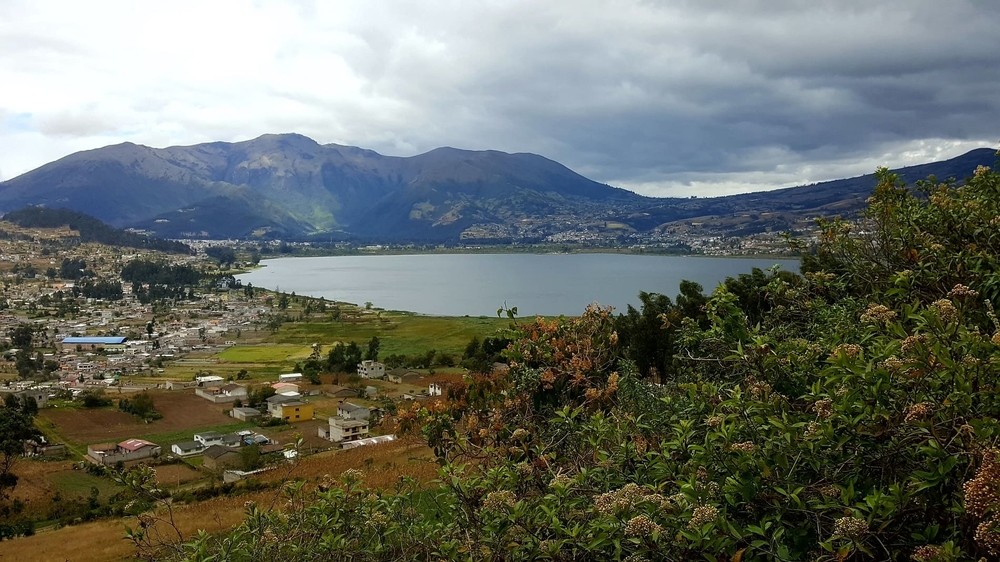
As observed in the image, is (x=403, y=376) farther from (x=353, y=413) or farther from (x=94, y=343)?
(x=94, y=343)

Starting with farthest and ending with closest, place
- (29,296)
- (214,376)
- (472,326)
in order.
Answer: (29,296) → (472,326) → (214,376)

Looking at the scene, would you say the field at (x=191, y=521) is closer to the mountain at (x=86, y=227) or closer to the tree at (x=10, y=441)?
the tree at (x=10, y=441)

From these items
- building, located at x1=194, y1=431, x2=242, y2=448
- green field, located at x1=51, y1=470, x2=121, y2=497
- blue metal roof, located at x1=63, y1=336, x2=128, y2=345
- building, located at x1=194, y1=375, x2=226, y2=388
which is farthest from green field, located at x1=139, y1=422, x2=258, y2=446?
blue metal roof, located at x1=63, y1=336, x2=128, y2=345

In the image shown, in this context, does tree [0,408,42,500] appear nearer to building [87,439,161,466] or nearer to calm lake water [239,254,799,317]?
building [87,439,161,466]

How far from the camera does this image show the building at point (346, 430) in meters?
26.3

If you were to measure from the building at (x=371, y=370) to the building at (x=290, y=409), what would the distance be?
932 cm

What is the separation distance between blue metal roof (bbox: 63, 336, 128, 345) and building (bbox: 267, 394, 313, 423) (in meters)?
37.2

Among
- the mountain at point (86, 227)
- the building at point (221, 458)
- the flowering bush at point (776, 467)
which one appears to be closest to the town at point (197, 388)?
the building at point (221, 458)

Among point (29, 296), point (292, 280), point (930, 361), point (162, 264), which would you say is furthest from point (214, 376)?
point (162, 264)

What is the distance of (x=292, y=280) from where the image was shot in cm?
11956

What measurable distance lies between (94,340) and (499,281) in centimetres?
5650

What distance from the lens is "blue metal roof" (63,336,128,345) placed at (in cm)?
5897

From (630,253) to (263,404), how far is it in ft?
423

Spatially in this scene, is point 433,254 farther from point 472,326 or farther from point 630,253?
point 472,326
